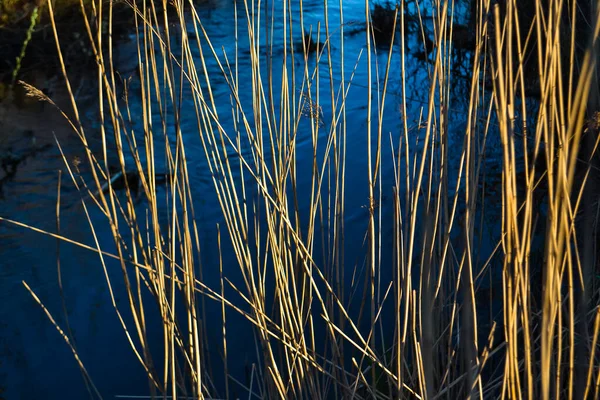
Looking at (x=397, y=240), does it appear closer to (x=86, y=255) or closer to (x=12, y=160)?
(x=86, y=255)

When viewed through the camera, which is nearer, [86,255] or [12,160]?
[86,255]

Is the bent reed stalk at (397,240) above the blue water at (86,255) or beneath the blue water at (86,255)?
above

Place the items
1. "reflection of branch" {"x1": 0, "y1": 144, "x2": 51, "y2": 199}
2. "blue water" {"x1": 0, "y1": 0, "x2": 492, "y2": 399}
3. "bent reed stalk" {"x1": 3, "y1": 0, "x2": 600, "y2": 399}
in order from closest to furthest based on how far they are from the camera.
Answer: "bent reed stalk" {"x1": 3, "y1": 0, "x2": 600, "y2": 399}
"blue water" {"x1": 0, "y1": 0, "x2": 492, "y2": 399}
"reflection of branch" {"x1": 0, "y1": 144, "x2": 51, "y2": 199}

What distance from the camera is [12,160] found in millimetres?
3297

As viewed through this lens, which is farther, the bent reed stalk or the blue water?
the blue water

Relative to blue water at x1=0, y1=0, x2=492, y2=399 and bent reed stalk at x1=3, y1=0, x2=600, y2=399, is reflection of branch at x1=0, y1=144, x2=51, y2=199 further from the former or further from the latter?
bent reed stalk at x1=3, y1=0, x2=600, y2=399

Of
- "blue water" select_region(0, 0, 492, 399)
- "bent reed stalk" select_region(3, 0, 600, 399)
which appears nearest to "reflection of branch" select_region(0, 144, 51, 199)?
"blue water" select_region(0, 0, 492, 399)

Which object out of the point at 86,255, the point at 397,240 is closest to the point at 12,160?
the point at 86,255

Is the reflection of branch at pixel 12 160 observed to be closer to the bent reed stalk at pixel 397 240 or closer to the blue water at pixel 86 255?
the blue water at pixel 86 255

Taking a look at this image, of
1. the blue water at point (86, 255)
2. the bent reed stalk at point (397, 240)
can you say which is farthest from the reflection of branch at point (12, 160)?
the bent reed stalk at point (397, 240)

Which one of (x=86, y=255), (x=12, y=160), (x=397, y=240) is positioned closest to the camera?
(x=397, y=240)

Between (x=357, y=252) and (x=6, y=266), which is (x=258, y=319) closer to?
(x=357, y=252)

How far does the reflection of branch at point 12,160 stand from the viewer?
10.4ft

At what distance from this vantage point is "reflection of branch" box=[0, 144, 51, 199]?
3.16 meters
